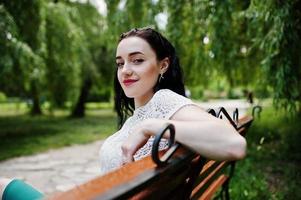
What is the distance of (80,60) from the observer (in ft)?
45.5

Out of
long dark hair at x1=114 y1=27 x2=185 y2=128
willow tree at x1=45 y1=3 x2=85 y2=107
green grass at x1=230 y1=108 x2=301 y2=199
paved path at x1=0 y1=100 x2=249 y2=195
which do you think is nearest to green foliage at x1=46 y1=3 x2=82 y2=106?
willow tree at x1=45 y1=3 x2=85 y2=107

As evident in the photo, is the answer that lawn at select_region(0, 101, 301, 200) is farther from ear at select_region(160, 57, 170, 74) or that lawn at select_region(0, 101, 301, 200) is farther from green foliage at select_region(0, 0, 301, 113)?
ear at select_region(160, 57, 170, 74)

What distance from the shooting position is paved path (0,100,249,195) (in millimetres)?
5160

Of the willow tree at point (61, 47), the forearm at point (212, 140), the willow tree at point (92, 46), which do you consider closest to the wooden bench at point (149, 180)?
the forearm at point (212, 140)

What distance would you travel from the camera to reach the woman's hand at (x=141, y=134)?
52.4 inches

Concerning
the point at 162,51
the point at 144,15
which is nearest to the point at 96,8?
the point at 144,15

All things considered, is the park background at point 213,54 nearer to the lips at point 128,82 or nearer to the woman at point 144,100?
the woman at point 144,100

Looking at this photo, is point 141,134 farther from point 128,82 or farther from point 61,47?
point 61,47

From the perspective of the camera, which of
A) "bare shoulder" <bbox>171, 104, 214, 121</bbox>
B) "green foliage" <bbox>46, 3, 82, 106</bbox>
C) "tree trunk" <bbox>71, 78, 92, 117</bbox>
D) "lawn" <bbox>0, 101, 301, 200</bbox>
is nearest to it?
"bare shoulder" <bbox>171, 104, 214, 121</bbox>

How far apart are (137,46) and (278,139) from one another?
675 cm

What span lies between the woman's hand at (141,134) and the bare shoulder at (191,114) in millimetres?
112

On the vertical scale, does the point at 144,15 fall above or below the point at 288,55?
above

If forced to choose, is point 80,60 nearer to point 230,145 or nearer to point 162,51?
point 162,51

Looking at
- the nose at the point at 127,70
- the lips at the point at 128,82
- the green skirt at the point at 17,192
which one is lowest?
the green skirt at the point at 17,192
